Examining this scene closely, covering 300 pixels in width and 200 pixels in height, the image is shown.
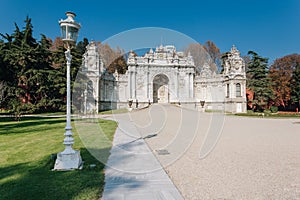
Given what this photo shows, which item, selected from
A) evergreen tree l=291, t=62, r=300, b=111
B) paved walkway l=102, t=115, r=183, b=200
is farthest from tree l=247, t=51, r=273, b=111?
paved walkway l=102, t=115, r=183, b=200

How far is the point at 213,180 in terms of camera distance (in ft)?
13.2

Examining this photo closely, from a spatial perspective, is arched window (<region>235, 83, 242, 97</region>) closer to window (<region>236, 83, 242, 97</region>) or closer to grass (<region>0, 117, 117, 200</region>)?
window (<region>236, 83, 242, 97</region>)

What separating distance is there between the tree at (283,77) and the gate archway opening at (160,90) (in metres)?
18.3

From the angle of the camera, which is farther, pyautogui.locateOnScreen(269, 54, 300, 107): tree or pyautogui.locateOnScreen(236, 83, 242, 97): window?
pyautogui.locateOnScreen(269, 54, 300, 107): tree

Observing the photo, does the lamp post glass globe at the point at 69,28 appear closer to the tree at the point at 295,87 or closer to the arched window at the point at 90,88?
the arched window at the point at 90,88

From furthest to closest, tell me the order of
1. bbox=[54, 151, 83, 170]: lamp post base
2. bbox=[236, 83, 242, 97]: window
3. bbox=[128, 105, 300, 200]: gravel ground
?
bbox=[236, 83, 242, 97]: window
bbox=[54, 151, 83, 170]: lamp post base
bbox=[128, 105, 300, 200]: gravel ground

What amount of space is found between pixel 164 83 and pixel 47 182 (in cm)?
3405

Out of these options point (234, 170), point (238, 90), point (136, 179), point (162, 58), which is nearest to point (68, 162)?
point (136, 179)

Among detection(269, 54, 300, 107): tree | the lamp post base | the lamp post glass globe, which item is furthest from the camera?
detection(269, 54, 300, 107): tree

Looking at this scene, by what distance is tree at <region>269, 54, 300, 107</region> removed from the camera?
106 ft

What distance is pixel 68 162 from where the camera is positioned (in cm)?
462

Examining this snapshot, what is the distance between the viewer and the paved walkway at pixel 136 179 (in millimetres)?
3277

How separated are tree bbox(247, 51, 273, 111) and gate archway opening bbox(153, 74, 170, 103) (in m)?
14.4

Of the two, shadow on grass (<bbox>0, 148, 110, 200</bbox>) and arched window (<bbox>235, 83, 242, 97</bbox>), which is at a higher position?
arched window (<bbox>235, 83, 242, 97</bbox>)
